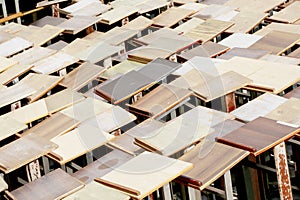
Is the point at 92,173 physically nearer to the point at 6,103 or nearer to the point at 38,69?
the point at 6,103

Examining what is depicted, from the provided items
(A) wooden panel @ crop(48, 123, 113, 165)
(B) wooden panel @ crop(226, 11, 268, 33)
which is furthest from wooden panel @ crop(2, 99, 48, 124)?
(B) wooden panel @ crop(226, 11, 268, 33)

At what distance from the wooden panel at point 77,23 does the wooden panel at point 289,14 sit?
2450 mm

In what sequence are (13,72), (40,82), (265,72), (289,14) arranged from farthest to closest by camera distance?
(289,14) → (13,72) → (40,82) → (265,72)

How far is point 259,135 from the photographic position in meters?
5.60

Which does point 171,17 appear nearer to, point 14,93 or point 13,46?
point 13,46

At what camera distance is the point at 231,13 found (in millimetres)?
8930

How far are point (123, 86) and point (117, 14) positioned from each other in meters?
2.66

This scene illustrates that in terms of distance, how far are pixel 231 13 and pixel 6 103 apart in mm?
3443

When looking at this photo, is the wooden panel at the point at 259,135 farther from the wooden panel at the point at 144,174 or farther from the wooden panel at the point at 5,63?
the wooden panel at the point at 5,63

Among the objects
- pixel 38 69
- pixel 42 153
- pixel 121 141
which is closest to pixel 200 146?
pixel 121 141

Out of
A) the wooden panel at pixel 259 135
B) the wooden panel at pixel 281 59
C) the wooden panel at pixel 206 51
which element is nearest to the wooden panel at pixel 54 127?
the wooden panel at pixel 259 135

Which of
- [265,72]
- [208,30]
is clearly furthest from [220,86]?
[208,30]

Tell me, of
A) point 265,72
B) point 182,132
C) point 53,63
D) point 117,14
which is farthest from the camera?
point 117,14

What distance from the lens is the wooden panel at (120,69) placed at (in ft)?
24.4
